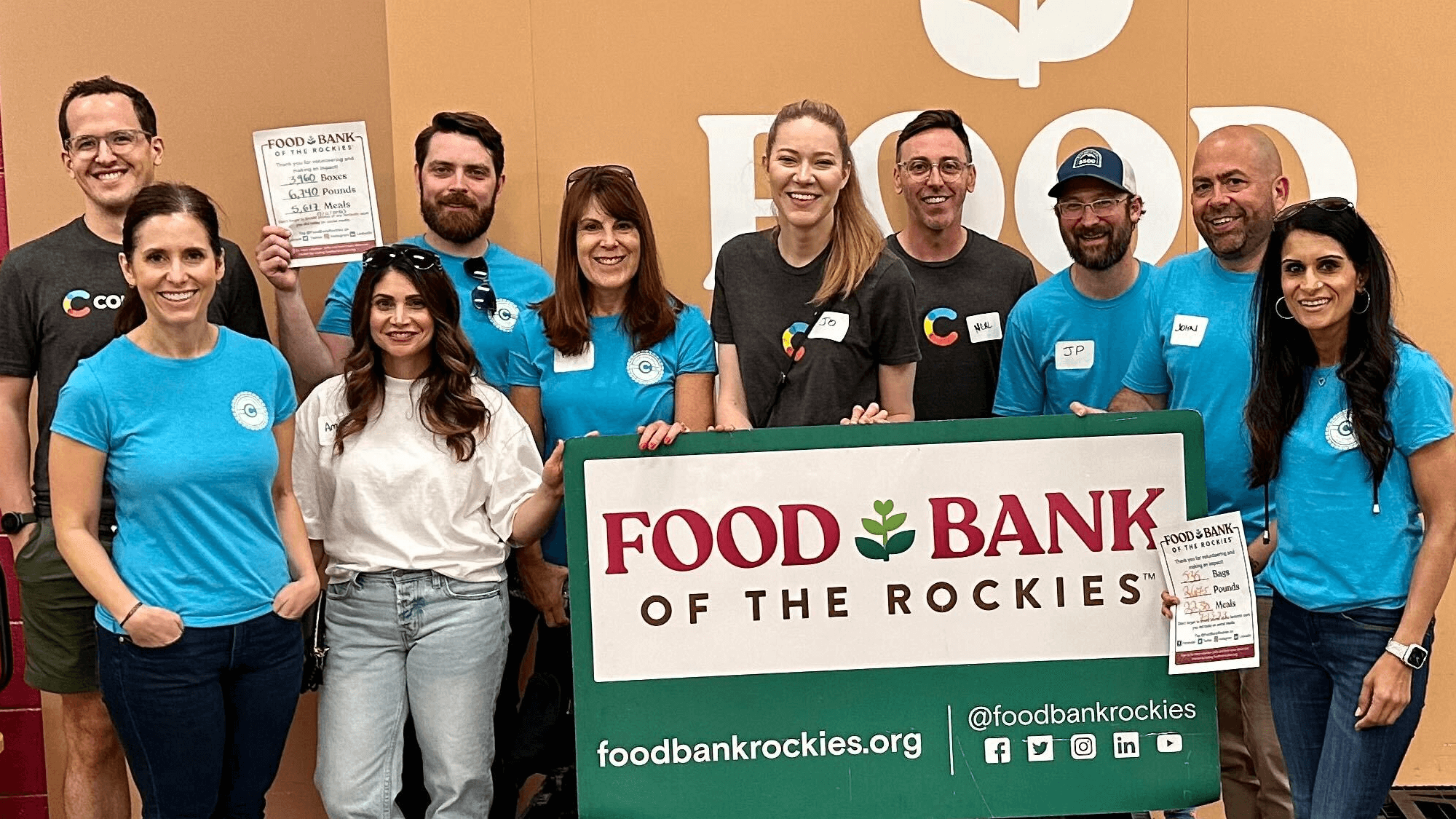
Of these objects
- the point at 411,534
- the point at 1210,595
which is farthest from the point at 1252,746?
the point at 411,534

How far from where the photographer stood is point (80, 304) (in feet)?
10.4

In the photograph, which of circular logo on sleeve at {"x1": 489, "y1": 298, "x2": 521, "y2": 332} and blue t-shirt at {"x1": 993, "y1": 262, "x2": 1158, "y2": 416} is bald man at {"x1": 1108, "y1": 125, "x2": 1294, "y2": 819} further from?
circular logo on sleeve at {"x1": 489, "y1": 298, "x2": 521, "y2": 332}

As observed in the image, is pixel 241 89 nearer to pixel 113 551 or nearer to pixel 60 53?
pixel 60 53

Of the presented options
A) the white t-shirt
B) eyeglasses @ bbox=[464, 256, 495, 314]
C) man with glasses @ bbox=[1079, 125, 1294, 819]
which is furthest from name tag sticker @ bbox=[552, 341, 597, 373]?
man with glasses @ bbox=[1079, 125, 1294, 819]

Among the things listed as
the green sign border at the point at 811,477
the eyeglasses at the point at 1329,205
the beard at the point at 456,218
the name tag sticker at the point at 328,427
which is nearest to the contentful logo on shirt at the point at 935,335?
the green sign border at the point at 811,477

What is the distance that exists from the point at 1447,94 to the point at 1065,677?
8.60 feet

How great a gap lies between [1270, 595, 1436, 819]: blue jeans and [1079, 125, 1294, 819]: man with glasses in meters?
0.37

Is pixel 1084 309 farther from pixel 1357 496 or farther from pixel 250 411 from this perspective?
pixel 250 411

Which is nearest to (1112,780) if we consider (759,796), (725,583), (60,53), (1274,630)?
(1274,630)

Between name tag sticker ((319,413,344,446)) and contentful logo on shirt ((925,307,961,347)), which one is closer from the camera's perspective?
name tag sticker ((319,413,344,446))

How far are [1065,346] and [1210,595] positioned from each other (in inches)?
37.3

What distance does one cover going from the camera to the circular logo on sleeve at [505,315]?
3.54 m

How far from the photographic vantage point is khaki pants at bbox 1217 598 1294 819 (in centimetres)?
305

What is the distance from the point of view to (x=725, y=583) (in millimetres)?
2752
